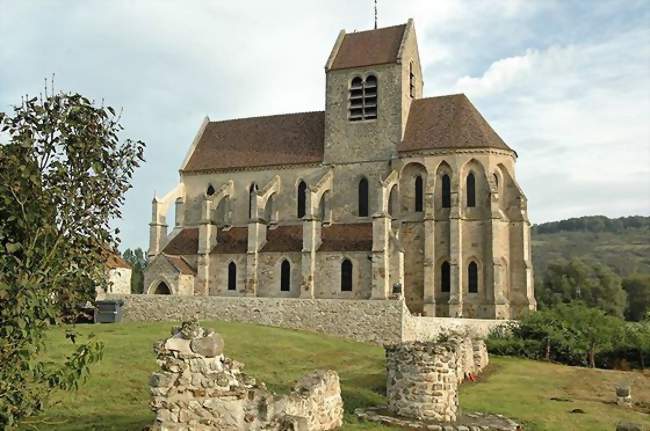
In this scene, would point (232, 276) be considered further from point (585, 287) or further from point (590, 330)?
point (585, 287)

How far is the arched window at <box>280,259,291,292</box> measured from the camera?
140ft

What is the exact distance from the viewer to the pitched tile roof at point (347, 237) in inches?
1624

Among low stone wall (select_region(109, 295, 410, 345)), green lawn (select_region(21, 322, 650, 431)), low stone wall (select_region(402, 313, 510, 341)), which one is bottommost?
green lawn (select_region(21, 322, 650, 431))

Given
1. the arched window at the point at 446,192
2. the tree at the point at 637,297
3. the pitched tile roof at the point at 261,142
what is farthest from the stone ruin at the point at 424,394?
the tree at the point at 637,297

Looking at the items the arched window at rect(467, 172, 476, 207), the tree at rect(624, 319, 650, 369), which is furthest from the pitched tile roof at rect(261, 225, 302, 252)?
the tree at rect(624, 319, 650, 369)

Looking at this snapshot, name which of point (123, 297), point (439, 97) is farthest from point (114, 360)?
point (439, 97)

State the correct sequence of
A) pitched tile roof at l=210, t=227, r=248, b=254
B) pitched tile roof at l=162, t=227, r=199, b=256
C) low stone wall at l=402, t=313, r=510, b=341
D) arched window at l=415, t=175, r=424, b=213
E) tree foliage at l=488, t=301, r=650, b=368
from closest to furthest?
1. low stone wall at l=402, t=313, r=510, b=341
2. tree foliage at l=488, t=301, r=650, b=368
3. arched window at l=415, t=175, r=424, b=213
4. pitched tile roof at l=210, t=227, r=248, b=254
5. pitched tile roof at l=162, t=227, r=199, b=256

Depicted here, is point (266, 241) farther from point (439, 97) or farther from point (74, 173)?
point (74, 173)

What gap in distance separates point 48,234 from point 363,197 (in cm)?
3772

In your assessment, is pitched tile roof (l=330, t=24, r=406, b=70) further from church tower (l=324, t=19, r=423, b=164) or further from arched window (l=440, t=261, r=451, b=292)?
arched window (l=440, t=261, r=451, b=292)

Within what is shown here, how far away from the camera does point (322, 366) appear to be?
25.8m

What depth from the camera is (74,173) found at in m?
8.38

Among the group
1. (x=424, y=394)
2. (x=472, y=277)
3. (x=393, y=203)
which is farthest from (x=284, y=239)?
(x=424, y=394)

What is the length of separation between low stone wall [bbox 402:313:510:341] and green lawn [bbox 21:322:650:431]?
2550 millimetres
